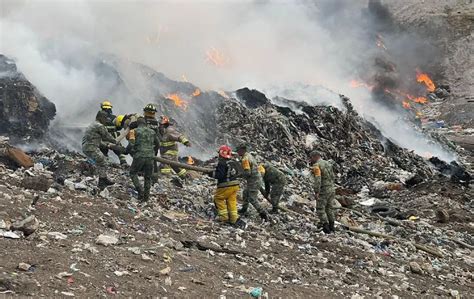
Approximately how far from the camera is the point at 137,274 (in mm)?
4824

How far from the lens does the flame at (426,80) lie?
49.7 meters

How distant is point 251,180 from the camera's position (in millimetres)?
9047

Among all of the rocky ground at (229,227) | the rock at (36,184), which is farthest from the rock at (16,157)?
the rock at (36,184)

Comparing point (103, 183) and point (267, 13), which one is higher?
point (267, 13)

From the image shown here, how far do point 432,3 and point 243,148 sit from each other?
189 ft

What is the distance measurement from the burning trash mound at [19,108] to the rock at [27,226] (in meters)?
7.44

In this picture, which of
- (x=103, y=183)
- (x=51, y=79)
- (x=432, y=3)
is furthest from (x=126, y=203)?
(x=432, y=3)

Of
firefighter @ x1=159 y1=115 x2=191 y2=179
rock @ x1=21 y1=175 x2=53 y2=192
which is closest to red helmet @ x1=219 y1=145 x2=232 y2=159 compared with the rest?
firefighter @ x1=159 y1=115 x2=191 y2=179

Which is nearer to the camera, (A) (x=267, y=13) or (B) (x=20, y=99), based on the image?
(B) (x=20, y=99)

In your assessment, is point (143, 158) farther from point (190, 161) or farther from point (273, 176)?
point (190, 161)

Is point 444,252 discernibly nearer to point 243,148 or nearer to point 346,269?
point 346,269

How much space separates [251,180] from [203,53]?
16.2m

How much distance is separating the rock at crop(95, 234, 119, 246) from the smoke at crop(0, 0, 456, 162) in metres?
9.01

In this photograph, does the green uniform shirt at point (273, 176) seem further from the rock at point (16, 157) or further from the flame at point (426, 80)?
the flame at point (426, 80)
